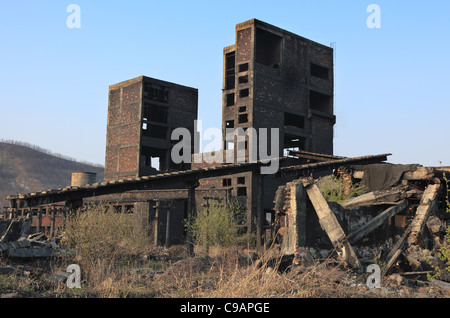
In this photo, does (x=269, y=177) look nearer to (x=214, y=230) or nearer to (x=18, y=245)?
(x=214, y=230)

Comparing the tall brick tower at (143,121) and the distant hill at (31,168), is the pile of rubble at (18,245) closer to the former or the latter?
the tall brick tower at (143,121)

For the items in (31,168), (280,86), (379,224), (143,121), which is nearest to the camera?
(379,224)

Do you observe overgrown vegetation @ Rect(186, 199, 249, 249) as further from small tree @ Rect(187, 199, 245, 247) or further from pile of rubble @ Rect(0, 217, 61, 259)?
pile of rubble @ Rect(0, 217, 61, 259)

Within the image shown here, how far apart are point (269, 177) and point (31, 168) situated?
84740mm

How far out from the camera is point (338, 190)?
17297mm

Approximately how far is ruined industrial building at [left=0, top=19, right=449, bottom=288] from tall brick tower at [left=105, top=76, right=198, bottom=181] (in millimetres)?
101

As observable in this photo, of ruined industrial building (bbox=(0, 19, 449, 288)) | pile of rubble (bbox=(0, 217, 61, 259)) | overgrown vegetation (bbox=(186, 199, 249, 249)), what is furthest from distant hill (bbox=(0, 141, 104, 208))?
pile of rubble (bbox=(0, 217, 61, 259))

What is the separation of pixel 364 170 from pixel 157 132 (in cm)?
2698

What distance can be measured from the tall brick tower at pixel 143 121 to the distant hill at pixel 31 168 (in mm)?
54991

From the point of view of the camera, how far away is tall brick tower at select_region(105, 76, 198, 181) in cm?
3749

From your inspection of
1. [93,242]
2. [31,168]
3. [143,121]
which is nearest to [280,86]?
A: [143,121]

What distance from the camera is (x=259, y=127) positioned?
31141 mm

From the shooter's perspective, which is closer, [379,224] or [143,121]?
[379,224]
